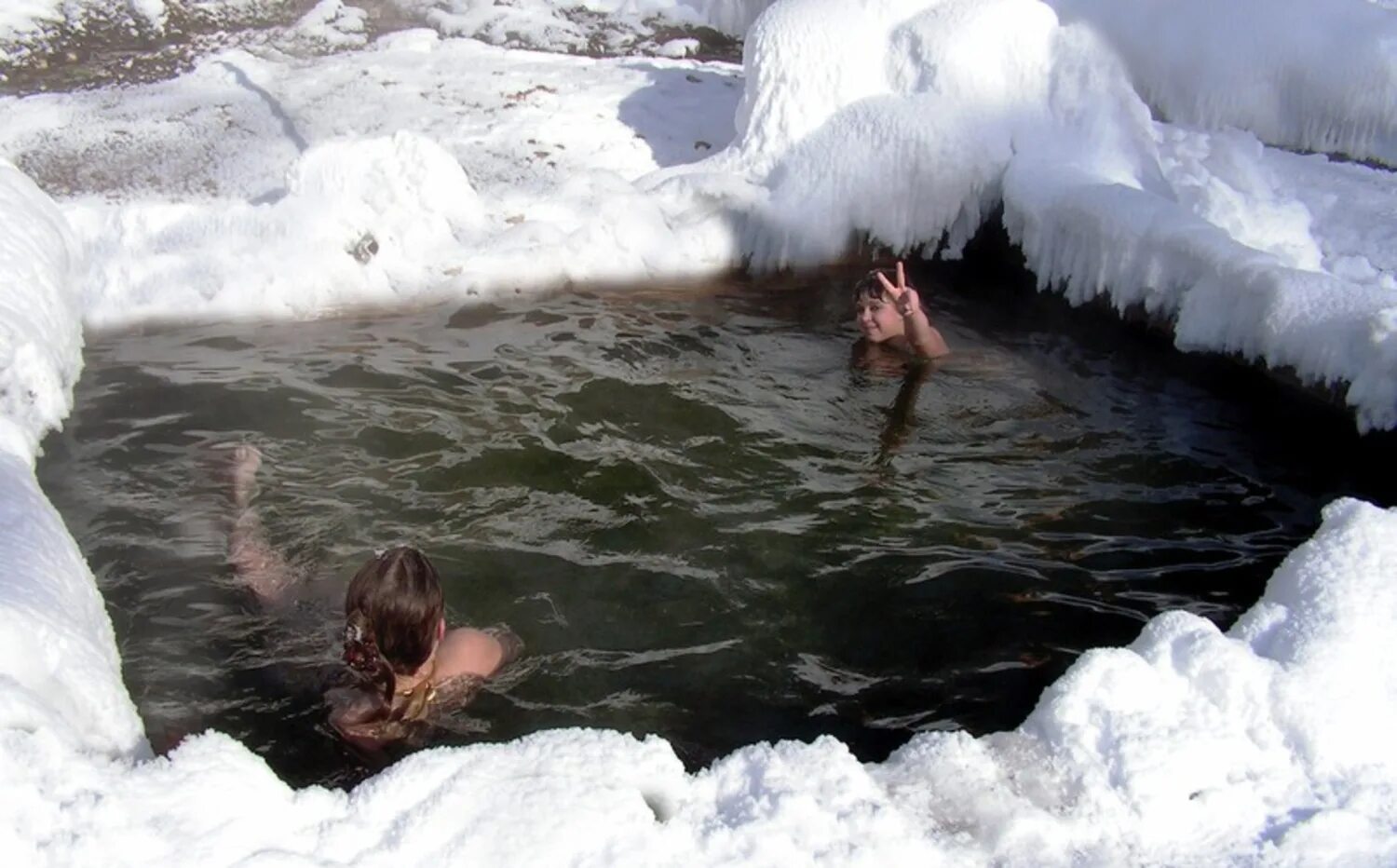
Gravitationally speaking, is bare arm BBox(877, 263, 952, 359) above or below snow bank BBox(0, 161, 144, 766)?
above

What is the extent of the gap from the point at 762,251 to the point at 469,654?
3036 mm

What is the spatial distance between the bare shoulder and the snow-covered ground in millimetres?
753

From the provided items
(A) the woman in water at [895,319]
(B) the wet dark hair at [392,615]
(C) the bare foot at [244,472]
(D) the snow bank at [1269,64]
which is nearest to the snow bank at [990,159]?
(D) the snow bank at [1269,64]

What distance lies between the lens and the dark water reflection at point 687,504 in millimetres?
3209

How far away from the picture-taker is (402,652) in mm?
2863

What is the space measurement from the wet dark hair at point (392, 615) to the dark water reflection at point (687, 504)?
0.29 meters

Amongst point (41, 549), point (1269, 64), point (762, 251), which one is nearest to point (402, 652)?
point (41, 549)

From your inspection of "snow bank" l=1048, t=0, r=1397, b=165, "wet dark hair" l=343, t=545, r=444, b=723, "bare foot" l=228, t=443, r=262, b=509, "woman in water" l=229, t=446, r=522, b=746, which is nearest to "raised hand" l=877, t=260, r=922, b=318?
"woman in water" l=229, t=446, r=522, b=746

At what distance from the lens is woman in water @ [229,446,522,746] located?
2.81 m

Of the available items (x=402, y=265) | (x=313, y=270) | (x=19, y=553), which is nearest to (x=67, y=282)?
(x=313, y=270)

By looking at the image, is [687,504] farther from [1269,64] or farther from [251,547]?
[1269,64]

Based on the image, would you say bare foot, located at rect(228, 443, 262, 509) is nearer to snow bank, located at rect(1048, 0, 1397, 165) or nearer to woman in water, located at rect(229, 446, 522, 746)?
woman in water, located at rect(229, 446, 522, 746)

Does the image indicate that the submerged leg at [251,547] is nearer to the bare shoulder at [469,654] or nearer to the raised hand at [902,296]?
the bare shoulder at [469,654]

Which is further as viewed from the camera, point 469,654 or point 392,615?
point 469,654
